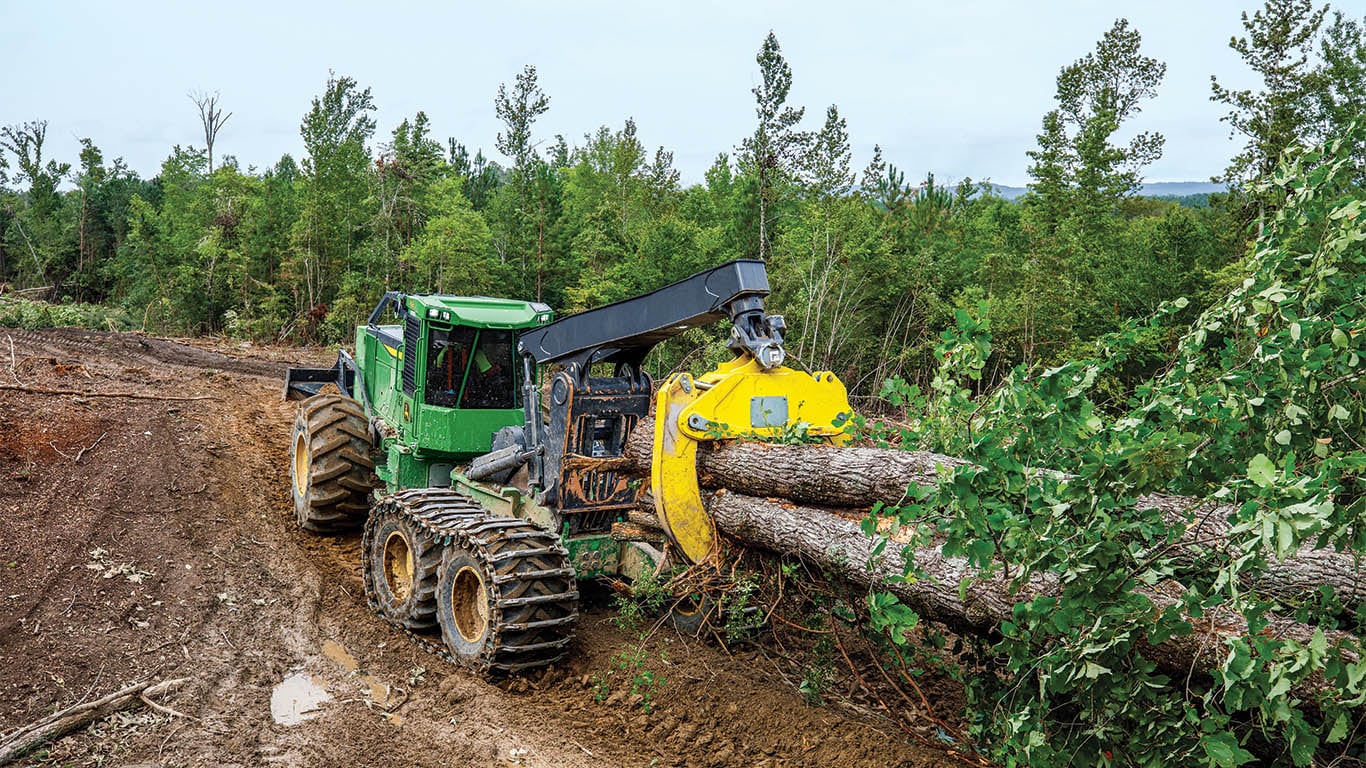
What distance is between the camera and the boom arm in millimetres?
5520

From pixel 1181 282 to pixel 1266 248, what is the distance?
17881 mm

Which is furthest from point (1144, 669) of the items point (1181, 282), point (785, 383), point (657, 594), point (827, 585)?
point (1181, 282)

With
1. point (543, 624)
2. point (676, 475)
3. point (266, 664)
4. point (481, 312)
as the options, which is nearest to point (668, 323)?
point (676, 475)

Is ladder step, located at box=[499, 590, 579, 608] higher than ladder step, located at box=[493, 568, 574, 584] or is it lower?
lower

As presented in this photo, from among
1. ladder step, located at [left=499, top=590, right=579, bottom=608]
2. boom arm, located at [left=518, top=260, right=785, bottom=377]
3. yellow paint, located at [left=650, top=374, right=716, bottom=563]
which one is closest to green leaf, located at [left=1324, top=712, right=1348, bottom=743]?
boom arm, located at [left=518, top=260, right=785, bottom=377]

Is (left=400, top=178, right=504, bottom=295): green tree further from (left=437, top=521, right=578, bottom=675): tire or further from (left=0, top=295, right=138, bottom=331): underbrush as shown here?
(left=437, top=521, right=578, bottom=675): tire

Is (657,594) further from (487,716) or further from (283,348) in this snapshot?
(283,348)

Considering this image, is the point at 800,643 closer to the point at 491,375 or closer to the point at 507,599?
the point at 507,599

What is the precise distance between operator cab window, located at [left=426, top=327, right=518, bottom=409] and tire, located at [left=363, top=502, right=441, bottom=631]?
129 cm

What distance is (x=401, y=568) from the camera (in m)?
7.40

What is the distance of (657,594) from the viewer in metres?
6.04

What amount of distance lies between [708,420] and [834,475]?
33.3 inches

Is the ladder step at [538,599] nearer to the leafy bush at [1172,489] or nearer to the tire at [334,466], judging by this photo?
the leafy bush at [1172,489]

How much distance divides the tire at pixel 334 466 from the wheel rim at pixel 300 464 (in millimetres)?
26
